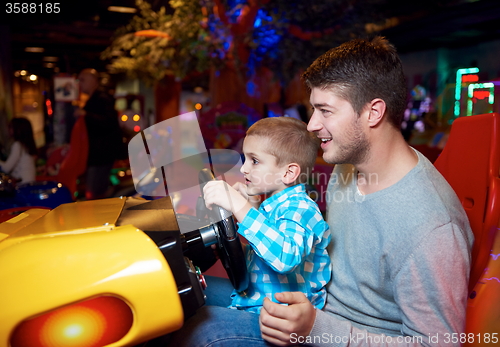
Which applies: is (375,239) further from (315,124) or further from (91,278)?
(91,278)

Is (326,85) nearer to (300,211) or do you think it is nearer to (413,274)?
(300,211)

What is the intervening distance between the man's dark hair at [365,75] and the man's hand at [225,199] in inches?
16.2

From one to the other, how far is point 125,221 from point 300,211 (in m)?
0.49

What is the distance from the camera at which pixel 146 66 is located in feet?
16.1

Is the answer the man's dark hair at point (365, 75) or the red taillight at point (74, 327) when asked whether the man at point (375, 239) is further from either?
the red taillight at point (74, 327)

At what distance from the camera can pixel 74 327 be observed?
74 centimetres

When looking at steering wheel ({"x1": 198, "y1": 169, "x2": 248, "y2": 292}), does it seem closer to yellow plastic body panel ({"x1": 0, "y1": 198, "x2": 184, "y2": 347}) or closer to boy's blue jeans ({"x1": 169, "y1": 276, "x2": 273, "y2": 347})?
boy's blue jeans ({"x1": 169, "y1": 276, "x2": 273, "y2": 347})

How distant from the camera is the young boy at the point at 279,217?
1022 millimetres

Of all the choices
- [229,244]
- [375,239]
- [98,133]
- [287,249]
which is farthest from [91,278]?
[98,133]

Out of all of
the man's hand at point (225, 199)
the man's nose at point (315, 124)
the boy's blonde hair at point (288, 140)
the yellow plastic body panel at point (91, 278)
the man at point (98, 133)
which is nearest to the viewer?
the yellow plastic body panel at point (91, 278)

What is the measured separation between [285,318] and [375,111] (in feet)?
2.01

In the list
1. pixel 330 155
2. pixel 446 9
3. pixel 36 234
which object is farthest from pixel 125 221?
pixel 446 9

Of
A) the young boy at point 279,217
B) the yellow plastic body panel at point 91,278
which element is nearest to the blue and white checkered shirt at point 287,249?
the young boy at point 279,217

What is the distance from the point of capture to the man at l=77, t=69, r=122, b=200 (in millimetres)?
3803
